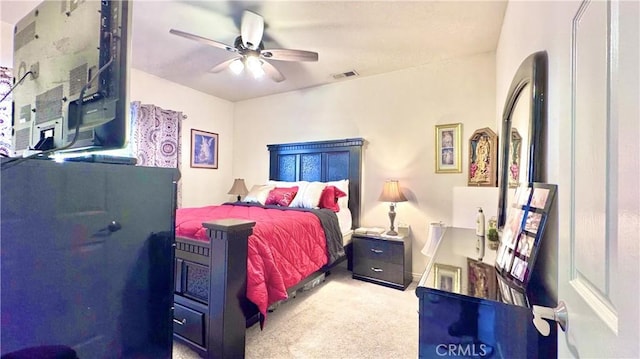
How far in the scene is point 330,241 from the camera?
2.80 m

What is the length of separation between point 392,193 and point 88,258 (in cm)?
285

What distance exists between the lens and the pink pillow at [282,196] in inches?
134

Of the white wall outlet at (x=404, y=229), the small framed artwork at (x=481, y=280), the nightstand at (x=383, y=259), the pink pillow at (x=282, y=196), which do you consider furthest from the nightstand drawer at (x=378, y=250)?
the small framed artwork at (x=481, y=280)

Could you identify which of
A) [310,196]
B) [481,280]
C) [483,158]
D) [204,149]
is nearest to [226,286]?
[481,280]

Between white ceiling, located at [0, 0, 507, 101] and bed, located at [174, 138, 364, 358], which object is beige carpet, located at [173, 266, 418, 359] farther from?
white ceiling, located at [0, 0, 507, 101]

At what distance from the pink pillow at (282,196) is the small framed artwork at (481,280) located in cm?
241

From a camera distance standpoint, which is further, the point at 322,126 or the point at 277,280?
the point at 322,126

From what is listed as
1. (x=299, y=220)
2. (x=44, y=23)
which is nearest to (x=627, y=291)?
(x=44, y=23)

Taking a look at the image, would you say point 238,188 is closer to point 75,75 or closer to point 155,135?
point 155,135

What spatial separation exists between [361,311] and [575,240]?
2113 mm

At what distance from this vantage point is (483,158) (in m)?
2.73

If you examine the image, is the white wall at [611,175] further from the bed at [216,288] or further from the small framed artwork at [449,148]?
the small framed artwork at [449,148]

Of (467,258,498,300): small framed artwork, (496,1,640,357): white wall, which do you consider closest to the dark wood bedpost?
(467,258,498,300): small framed artwork

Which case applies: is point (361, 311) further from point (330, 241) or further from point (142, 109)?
point (142, 109)
